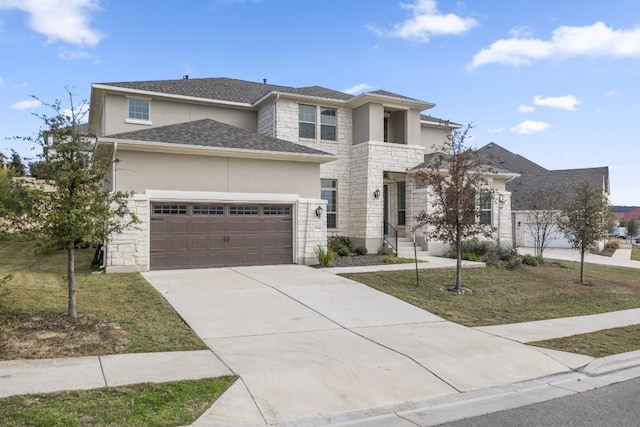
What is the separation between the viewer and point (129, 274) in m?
13.5

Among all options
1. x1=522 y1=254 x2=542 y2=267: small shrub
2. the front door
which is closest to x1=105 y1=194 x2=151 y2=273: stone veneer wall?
the front door

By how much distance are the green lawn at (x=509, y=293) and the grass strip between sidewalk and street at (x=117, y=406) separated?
6.45 meters

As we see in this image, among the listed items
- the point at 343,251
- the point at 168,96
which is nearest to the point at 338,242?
the point at 343,251

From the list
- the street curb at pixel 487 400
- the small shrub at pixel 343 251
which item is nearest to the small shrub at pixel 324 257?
the small shrub at pixel 343 251

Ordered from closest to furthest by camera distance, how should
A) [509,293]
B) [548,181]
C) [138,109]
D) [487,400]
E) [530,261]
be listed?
[487,400], [509,293], [530,261], [138,109], [548,181]

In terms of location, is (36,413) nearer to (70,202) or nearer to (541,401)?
(70,202)

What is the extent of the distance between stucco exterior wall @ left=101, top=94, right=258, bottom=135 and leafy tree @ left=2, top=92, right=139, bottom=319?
11232mm

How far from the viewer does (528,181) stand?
34469 mm

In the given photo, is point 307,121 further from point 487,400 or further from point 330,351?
point 487,400

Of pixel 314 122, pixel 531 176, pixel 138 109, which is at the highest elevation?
pixel 138 109

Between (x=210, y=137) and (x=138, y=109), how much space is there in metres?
5.39

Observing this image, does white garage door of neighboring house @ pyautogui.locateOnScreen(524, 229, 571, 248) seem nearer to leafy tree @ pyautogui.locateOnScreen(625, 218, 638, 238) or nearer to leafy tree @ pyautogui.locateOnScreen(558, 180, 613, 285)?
leafy tree @ pyautogui.locateOnScreen(558, 180, 613, 285)

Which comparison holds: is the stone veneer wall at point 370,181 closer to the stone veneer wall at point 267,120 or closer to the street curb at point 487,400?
the stone veneer wall at point 267,120

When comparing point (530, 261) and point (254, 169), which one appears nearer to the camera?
point (254, 169)
